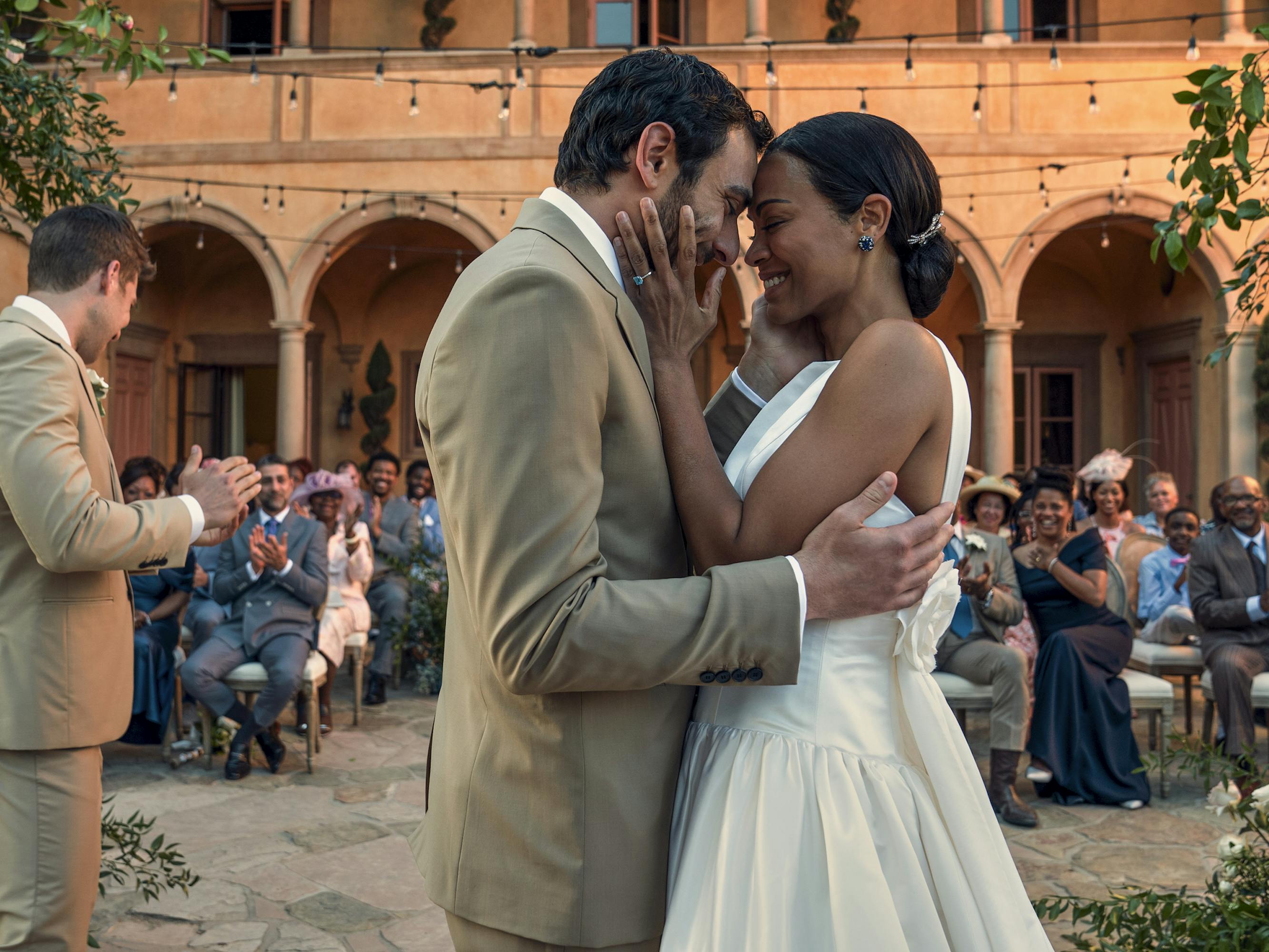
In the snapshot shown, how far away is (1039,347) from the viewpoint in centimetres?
1462

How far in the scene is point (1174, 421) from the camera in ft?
44.8

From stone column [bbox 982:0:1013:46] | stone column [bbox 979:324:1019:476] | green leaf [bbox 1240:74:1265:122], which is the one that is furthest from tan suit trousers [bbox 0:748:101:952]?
stone column [bbox 982:0:1013:46]

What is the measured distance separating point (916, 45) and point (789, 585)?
1189 cm

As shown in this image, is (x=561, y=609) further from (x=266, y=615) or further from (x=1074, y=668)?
(x=266, y=615)

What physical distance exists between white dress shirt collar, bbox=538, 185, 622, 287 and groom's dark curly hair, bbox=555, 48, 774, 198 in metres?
0.05

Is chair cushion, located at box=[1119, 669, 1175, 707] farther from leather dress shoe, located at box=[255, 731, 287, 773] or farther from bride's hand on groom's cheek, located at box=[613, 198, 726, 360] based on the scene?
bride's hand on groom's cheek, located at box=[613, 198, 726, 360]

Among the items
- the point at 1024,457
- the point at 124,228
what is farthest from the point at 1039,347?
the point at 124,228

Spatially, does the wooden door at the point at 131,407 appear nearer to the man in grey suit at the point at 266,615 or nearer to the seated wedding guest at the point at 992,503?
the man in grey suit at the point at 266,615

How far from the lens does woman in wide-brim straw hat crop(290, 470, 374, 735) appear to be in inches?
275

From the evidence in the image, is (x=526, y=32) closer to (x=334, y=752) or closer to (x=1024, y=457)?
(x=1024, y=457)

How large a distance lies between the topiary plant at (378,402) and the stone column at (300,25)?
3734 mm

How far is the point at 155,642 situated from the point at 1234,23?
11969 mm

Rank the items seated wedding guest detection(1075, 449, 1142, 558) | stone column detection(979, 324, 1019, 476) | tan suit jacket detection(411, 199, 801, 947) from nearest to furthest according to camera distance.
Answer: tan suit jacket detection(411, 199, 801, 947)
seated wedding guest detection(1075, 449, 1142, 558)
stone column detection(979, 324, 1019, 476)

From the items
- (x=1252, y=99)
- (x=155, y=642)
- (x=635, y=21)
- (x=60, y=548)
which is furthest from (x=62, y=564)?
(x=635, y=21)
